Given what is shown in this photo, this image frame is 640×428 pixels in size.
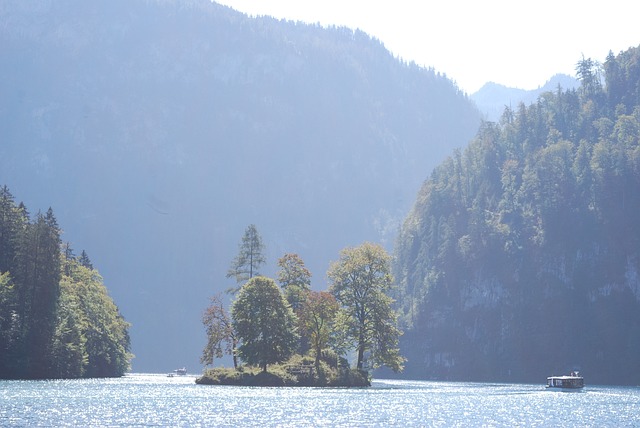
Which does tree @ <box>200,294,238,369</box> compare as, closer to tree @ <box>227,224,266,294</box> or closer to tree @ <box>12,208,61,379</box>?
tree @ <box>227,224,266,294</box>

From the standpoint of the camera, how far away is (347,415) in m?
72.9

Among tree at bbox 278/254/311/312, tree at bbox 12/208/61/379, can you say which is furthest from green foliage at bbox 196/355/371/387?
tree at bbox 12/208/61/379

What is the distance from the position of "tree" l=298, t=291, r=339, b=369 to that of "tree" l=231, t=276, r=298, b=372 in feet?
11.1

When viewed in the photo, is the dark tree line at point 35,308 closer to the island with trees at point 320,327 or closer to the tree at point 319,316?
the island with trees at point 320,327

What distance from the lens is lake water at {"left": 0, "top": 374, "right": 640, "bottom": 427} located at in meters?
66.1

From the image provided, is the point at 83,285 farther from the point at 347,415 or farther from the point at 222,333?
the point at 347,415

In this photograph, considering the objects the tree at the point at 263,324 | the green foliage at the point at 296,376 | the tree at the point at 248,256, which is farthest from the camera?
the tree at the point at 248,256

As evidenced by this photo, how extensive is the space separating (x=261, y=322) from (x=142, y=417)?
1896 inches

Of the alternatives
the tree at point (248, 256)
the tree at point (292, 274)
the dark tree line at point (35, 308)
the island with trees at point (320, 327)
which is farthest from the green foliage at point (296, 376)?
the dark tree line at point (35, 308)

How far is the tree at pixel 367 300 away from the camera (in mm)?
122125

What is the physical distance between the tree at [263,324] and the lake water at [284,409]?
964cm

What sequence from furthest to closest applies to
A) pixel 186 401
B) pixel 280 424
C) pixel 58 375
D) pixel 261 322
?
pixel 58 375 < pixel 261 322 < pixel 186 401 < pixel 280 424

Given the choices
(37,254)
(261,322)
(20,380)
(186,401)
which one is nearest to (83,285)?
(37,254)

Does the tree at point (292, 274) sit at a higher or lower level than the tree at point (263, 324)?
higher
